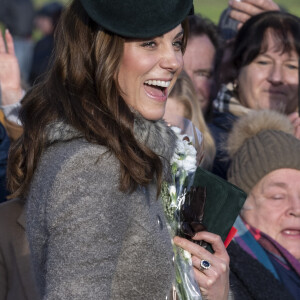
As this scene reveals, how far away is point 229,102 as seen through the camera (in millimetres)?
4223

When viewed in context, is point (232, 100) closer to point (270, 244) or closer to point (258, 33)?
point (258, 33)

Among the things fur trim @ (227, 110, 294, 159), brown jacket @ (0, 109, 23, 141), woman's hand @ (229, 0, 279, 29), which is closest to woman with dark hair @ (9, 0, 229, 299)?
fur trim @ (227, 110, 294, 159)

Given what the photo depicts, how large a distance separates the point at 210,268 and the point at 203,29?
2.67 m

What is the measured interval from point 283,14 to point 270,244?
5.36 ft

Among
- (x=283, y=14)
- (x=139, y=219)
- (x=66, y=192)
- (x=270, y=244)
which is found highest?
(x=66, y=192)

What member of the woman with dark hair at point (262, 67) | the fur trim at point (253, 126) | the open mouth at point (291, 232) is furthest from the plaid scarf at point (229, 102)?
the open mouth at point (291, 232)

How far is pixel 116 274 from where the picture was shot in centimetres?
201

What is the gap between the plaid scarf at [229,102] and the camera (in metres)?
4.16

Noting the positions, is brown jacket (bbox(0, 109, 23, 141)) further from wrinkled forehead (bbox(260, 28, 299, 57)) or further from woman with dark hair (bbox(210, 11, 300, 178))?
wrinkled forehead (bbox(260, 28, 299, 57))

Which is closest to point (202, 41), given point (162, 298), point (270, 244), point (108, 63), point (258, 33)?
point (258, 33)

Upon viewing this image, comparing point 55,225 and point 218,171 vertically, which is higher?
point 55,225

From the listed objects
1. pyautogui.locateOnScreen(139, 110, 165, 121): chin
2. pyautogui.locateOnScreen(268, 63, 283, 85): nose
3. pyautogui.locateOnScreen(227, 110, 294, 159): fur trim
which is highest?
pyautogui.locateOnScreen(139, 110, 165, 121): chin

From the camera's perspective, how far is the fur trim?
348cm

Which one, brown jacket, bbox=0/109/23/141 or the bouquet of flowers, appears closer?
the bouquet of flowers
